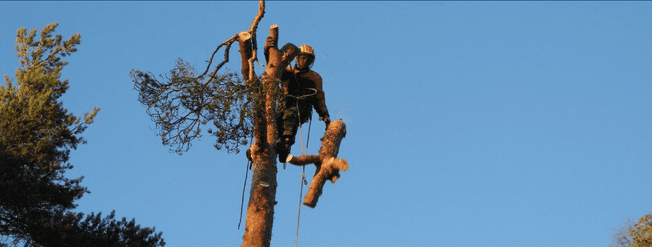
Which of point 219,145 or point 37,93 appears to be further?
point 37,93

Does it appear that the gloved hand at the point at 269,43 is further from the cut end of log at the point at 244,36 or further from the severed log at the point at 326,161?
the severed log at the point at 326,161

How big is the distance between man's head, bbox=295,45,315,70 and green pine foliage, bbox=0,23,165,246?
6.53 meters

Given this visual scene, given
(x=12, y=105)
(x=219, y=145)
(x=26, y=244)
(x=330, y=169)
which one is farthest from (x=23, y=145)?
(x=330, y=169)

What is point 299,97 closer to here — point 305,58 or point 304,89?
point 304,89

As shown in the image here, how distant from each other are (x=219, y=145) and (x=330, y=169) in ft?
5.66

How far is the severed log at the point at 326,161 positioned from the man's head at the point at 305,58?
1.03 metres

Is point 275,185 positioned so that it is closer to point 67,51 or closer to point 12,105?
point 12,105

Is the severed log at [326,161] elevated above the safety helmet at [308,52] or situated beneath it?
situated beneath

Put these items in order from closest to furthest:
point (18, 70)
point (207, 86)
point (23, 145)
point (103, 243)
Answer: point (207, 86) < point (103, 243) < point (23, 145) < point (18, 70)

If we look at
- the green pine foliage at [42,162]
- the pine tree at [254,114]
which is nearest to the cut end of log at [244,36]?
the pine tree at [254,114]

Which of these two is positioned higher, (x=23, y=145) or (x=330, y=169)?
(x=23, y=145)

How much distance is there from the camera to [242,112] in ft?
A: 32.9

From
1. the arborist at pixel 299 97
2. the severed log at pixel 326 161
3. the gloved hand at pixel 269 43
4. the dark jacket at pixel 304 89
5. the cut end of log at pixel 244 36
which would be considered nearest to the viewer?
the severed log at pixel 326 161

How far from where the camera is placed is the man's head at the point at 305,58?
437 inches
